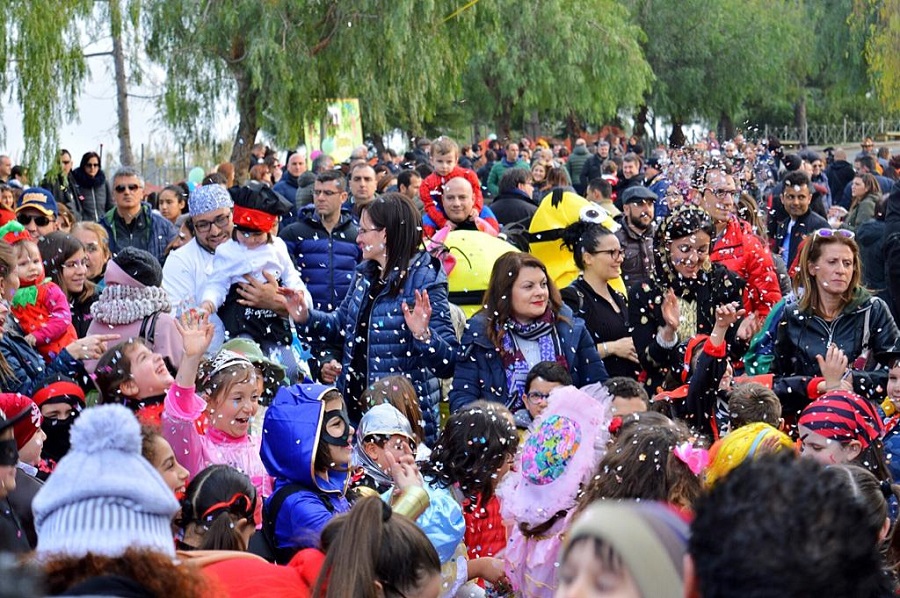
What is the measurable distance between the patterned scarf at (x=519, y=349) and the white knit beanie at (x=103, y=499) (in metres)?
3.78

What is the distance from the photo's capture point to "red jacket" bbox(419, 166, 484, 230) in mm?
9188

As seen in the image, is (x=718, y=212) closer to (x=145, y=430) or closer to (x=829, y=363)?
(x=829, y=363)

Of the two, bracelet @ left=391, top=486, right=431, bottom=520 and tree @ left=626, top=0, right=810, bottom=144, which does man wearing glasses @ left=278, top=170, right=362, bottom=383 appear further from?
tree @ left=626, top=0, right=810, bottom=144

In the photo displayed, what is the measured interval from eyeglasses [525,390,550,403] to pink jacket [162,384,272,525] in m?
1.32

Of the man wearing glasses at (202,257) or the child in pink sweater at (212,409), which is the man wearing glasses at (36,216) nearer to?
the man wearing glasses at (202,257)

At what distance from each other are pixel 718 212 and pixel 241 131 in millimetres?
11238

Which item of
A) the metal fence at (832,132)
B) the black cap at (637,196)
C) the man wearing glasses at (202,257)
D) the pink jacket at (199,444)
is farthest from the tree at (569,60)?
the pink jacket at (199,444)

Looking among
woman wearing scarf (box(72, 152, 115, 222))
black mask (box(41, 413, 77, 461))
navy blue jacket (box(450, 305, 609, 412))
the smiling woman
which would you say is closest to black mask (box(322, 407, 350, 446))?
black mask (box(41, 413, 77, 461))

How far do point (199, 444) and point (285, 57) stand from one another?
12.8 metres

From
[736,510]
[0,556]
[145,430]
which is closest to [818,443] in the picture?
[145,430]

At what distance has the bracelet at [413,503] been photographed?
407 centimetres

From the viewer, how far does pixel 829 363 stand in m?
5.92

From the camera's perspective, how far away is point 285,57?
1744 centimetres

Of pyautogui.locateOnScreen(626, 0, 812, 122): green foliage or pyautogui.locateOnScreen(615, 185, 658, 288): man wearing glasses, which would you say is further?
pyautogui.locateOnScreen(626, 0, 812, 122): green foliage
